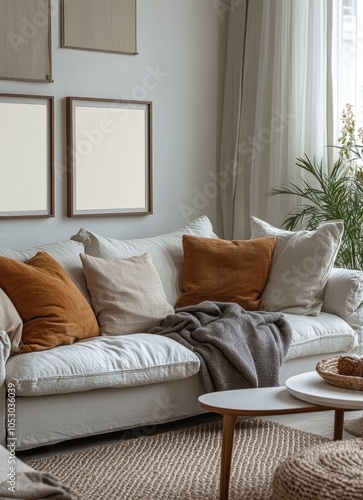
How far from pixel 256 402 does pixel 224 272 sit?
1555 mm

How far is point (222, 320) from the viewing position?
4.22 meters

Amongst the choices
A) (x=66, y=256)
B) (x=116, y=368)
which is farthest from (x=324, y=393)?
(x=66, y=256)

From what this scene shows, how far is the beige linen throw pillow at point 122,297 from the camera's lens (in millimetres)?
4188

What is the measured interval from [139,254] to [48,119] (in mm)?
971

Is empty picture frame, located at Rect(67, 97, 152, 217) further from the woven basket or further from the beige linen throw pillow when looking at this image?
the woven basket

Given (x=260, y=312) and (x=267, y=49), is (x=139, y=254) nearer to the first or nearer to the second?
(x=260, y=312)

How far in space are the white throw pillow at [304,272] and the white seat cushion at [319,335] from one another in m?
0.09

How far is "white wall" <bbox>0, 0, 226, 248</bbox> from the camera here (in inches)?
196

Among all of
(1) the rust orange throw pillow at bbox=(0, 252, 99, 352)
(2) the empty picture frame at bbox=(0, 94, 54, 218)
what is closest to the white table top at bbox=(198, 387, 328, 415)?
(1) the rust orange throw pillow at bbox=(0, 252, 99, 352)

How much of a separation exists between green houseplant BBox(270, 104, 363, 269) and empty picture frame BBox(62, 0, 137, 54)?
1.29 m

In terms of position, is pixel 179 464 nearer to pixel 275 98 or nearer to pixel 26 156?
pixel 26 156

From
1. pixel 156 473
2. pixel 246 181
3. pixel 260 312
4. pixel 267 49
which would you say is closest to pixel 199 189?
pixel 246 181

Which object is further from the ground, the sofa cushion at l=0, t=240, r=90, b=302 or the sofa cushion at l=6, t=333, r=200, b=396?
the sofa cushion at l=0, t=240, r=90, b=302

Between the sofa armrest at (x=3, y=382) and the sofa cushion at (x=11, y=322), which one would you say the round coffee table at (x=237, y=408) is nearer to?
the sofa armrest at (x=3, y=382)
